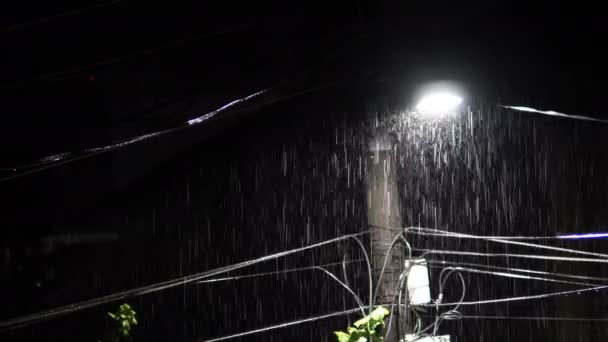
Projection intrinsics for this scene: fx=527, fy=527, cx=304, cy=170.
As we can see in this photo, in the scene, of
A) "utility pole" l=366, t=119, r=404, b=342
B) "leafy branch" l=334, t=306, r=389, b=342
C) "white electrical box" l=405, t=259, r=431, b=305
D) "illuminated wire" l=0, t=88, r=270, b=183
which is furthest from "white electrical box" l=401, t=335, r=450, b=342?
"illuminated wire" l=0, t=88, r=270, b=183

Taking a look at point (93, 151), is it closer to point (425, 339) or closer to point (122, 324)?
point (122, 324)

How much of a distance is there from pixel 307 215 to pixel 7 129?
5773mm

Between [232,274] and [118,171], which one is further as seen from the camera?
[232,274]

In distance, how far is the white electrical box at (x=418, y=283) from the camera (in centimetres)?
371

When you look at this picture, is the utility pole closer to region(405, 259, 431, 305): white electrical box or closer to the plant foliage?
region(405, 259, 431, 305): white electrical box

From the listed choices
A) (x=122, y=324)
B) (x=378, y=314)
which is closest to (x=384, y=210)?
(x=378, y=314)

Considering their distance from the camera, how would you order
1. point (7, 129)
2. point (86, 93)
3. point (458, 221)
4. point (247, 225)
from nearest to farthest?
point (7, 129) → point (86, 93) → point (247, 225) → point (458, 221)

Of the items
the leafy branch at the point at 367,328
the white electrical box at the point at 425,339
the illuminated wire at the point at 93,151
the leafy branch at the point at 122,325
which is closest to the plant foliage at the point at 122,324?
the leafy branch at the point at 122,325

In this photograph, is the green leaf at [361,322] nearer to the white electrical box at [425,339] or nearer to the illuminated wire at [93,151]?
the white electrical box at [425,339]

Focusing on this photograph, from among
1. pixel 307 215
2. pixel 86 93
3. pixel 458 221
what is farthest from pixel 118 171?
pixel 458 221

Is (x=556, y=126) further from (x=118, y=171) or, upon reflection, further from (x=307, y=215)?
(x=118, y=171)

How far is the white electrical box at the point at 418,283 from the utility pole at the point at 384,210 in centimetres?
23

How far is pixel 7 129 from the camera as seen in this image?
4863mm

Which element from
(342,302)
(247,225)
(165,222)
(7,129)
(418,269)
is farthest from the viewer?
(342,302)
